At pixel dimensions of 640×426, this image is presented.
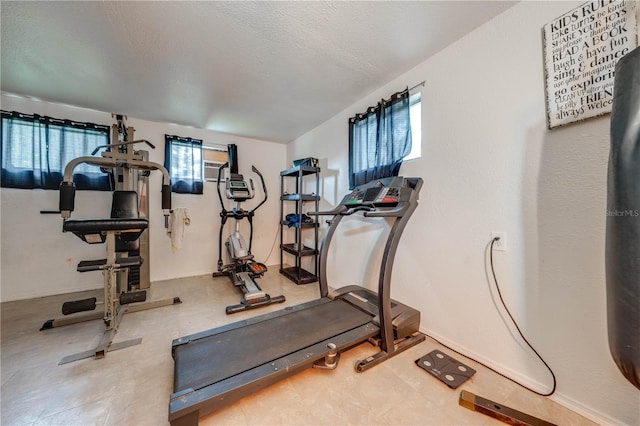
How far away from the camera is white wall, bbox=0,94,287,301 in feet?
8.66

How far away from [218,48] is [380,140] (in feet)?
5.38

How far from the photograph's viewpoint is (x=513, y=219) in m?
1.48

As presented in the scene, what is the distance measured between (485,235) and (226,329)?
2056 millimetres

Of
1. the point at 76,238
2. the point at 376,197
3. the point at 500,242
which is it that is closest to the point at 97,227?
the point at 76,238

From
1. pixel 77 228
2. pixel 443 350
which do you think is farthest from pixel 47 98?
A: pixel 443 350

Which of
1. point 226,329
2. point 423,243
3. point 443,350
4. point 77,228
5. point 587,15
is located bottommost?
point 443,350

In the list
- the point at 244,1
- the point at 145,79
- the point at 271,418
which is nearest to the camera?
the point at 271,418

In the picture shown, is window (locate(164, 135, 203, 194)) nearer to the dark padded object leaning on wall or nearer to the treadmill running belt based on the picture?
the treadmill running belt

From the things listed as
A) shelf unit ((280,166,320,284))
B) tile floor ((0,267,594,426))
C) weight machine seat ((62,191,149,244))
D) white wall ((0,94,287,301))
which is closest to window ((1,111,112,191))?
white wall ((0,94,287,301))

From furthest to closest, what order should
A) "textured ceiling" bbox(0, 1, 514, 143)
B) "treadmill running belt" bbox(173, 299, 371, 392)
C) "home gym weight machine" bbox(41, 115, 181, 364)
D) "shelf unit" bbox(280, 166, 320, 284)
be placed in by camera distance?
"shelf unit" bbox(280, 166, 320, 284) → "home gym weight machine" bbox(41, 115, 181, 364) → "textured ceiling" bbox(0, 1, 514, 143) → "treadmill running belt" bbox(173, 299, 371, 392)

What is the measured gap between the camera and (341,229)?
9.95 feet

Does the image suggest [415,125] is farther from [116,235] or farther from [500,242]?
[116,235]

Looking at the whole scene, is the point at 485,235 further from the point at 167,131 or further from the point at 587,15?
the point at 167,131

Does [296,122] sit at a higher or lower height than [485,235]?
higher
